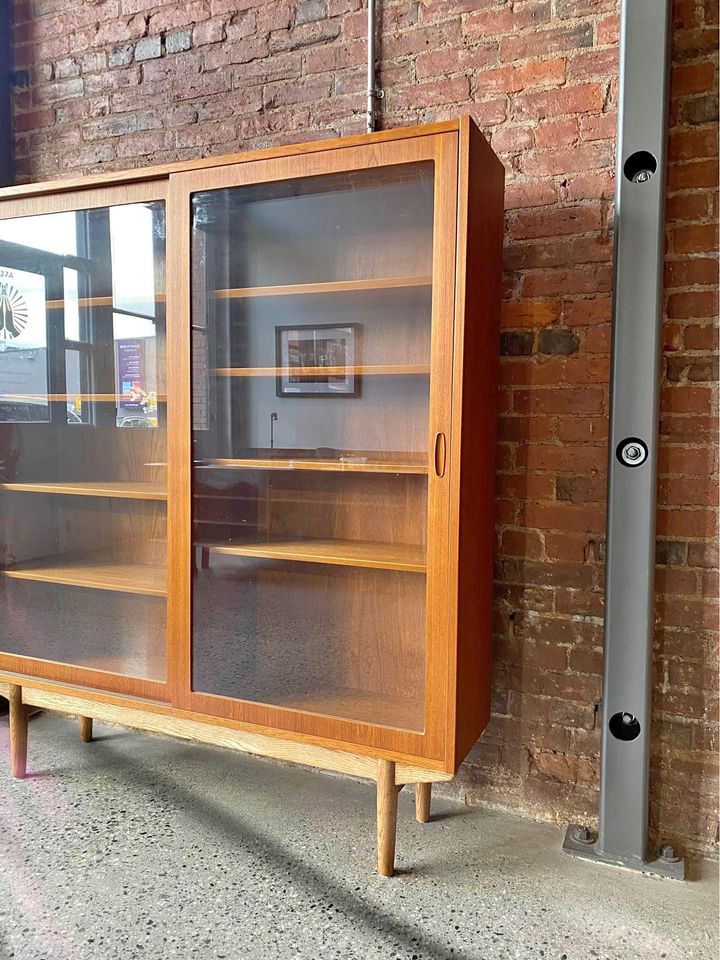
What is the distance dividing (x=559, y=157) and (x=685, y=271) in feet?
1.52

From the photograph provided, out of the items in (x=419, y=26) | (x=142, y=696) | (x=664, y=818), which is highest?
(x=419, y=26)

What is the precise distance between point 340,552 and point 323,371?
1.66 feet

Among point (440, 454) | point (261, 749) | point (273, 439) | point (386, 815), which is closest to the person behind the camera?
point (440, 454)

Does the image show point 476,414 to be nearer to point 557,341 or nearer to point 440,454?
point 440,454

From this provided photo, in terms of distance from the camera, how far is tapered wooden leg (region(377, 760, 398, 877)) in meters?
1.82

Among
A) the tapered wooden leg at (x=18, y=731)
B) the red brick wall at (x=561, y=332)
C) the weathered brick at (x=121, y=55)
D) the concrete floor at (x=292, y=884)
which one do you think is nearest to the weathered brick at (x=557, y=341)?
the red brick wall at (x=561, y=332)

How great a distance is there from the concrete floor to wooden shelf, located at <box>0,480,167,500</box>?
93 cm

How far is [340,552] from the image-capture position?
2.00 metres

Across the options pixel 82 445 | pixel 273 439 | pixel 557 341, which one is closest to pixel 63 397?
pixel 82 445

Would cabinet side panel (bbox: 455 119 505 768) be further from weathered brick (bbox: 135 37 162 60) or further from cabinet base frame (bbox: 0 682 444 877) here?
weathered brick (bbox: 135 37 162 60)

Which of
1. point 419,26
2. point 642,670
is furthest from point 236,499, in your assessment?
point 419,26

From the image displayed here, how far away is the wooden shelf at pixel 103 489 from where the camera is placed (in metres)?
2.21

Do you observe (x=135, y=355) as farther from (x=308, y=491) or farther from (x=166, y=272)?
(x=308, y=491)

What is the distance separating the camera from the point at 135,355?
2.24m
